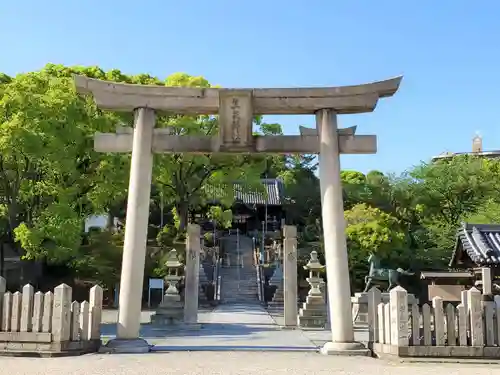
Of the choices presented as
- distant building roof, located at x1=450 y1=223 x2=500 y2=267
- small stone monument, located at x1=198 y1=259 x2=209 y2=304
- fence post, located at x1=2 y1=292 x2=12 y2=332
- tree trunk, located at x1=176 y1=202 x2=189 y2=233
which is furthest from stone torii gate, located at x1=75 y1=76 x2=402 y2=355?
tree trunk, located at x1=176 y1=202 x2=189 y2=233

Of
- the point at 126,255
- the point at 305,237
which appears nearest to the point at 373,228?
the point at 305,237

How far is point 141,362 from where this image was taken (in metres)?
9.04

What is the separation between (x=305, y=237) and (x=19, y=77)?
26.3 meters

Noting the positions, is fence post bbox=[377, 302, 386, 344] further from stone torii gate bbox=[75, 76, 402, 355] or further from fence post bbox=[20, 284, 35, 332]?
fence post bbox=[20, 284, 35, 332]

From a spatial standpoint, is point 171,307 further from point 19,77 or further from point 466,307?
point 466,307

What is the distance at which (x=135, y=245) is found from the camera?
1051 centimetres

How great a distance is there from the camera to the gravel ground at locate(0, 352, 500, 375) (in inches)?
320

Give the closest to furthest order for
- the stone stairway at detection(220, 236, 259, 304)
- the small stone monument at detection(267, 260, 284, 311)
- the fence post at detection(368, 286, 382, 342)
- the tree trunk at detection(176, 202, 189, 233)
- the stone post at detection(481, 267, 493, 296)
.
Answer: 1. the fence post at detection(368, 286, 382, 342)
2. the stone post at detection(481, 267, 493, 296)
3. the small stone monument at detection(267, 260, 284, 311)
4. the stone stairway at detection(220, 236, 259, 304)
5. the tree trunk at detection(176, 202, 189, 233)

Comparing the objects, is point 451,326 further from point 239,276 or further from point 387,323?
point 239,276

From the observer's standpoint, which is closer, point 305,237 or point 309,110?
point 309,110

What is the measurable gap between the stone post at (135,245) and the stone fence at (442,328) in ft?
15.6

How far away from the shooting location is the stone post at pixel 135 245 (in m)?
10.3

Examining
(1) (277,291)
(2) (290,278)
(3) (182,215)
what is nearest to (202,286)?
(1) (277,291)

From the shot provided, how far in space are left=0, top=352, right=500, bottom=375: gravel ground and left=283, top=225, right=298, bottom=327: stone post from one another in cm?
796
